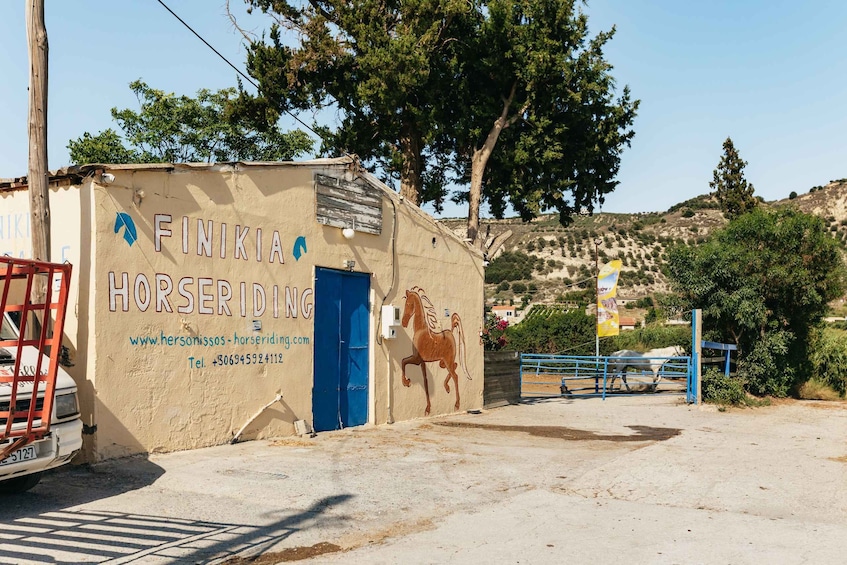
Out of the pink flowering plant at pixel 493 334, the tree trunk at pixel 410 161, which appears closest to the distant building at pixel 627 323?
the pink flowering plant at pixel 493 334

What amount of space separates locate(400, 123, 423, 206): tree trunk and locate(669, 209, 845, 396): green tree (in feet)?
24.8

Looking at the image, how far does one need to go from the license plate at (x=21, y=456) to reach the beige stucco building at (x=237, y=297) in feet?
6.31

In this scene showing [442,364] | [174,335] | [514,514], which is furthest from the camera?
[442,364]

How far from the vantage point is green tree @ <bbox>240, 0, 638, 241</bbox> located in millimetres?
20375

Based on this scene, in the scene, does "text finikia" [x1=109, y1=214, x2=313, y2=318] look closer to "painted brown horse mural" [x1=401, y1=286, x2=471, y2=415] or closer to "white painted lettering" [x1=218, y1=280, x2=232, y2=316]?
"white painted lettering" [x1=218, y1=280, x2=232, y2=316]

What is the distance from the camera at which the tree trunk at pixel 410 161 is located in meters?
22.0

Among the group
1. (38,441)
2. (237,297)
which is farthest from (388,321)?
(38,441)

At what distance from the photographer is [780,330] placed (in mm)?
19547

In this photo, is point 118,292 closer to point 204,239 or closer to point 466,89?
point 204,239

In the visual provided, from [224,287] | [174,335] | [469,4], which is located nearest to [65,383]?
[174,335]

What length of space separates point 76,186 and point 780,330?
17.2 m

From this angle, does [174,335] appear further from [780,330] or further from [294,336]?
[780,330]

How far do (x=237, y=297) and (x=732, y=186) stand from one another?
3408cm

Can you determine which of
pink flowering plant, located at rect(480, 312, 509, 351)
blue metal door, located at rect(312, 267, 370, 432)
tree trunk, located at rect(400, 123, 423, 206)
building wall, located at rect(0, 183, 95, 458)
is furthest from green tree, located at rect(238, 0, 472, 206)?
building wall, located at rect(0, 183, 95, 458)
